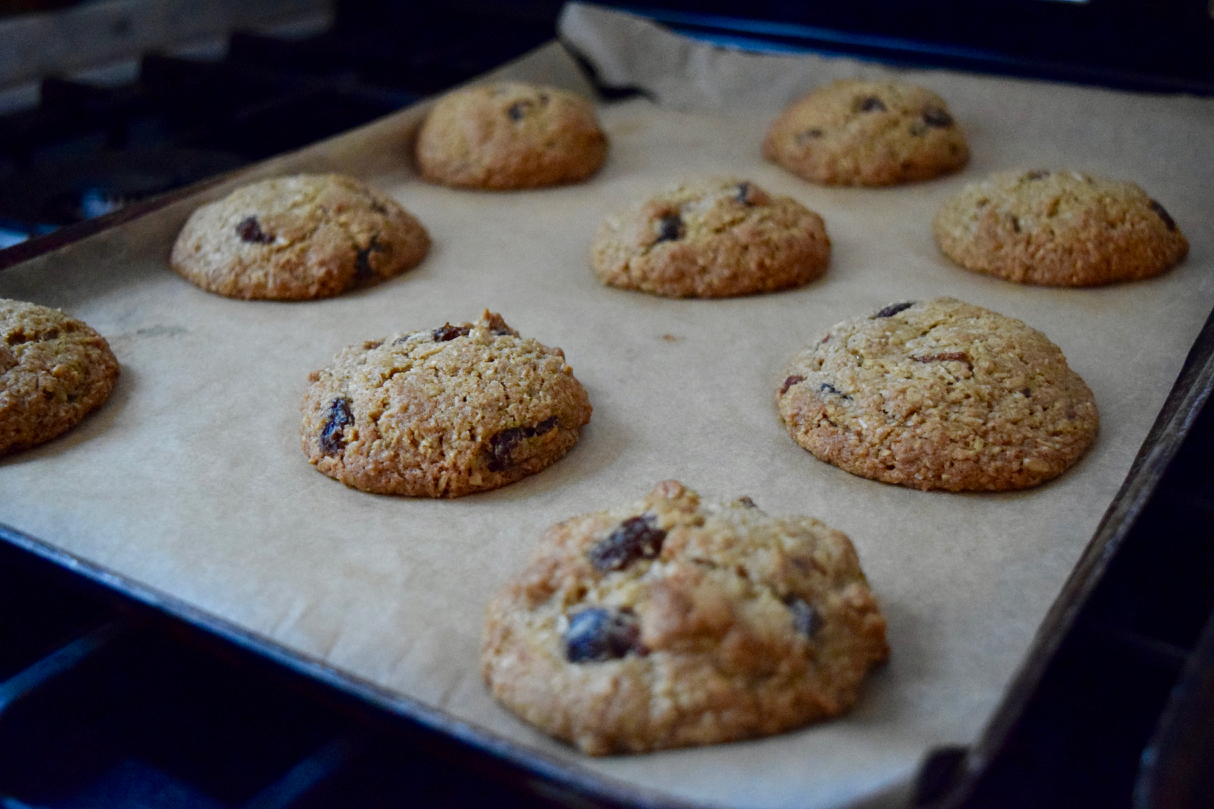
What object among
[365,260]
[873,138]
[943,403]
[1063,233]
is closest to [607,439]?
[943,403]

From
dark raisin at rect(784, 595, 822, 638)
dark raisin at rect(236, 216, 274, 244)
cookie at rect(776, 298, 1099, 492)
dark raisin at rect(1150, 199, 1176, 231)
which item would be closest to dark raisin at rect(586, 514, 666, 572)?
dark raisin at rect(784, 595, 822, 638)

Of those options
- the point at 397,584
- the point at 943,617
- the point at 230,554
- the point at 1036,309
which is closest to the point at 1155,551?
the point at 943,617

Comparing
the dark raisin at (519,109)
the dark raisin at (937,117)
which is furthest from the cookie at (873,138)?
the dark raisin at (519,109)

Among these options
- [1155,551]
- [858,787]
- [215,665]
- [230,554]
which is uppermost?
[858,787]

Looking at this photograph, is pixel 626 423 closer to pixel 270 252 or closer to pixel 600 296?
pixel 600 296

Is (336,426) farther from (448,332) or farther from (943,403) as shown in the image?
(943,403)

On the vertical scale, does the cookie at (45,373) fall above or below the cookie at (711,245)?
below

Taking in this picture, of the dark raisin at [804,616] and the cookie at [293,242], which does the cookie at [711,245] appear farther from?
the dark raisin at [804,616]
